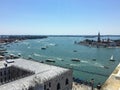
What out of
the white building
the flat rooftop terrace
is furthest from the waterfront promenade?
the flat rooftop terrace

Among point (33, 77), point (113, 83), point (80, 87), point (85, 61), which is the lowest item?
point (85, 61)

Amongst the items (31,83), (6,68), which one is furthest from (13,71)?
(31,83)

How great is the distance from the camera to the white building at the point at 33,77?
95.0 ft

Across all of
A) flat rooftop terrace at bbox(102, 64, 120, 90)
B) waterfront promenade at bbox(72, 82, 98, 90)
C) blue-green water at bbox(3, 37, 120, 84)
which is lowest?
blue-green water at bbox(3, 37, 120, 84)

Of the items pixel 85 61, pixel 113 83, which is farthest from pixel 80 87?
pixel 85 61

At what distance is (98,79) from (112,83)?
164 feet

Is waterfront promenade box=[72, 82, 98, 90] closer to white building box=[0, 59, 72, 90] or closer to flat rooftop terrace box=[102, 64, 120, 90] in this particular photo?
white building box=[0, 59, 72, 90]

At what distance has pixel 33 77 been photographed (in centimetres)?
3197

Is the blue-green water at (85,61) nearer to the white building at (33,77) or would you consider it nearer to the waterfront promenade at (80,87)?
the waterfront promenade at (80,87)

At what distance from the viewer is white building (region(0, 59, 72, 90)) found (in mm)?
28969

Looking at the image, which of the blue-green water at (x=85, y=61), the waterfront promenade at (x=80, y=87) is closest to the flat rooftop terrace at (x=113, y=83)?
the waterfront promenade at (x=80, y=87)

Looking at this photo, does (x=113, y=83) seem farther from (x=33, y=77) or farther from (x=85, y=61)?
(x=85, y=61)

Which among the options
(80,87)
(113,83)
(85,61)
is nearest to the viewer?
(113,83)

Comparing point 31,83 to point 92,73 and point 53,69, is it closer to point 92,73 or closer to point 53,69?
point 53,69
